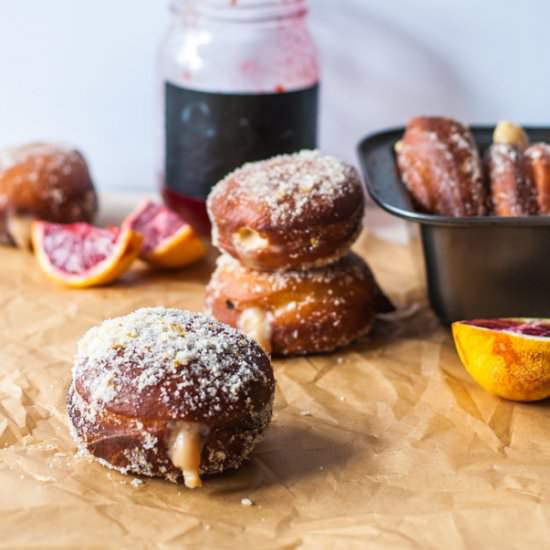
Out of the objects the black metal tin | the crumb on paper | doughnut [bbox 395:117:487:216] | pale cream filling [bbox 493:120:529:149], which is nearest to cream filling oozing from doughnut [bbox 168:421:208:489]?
the crumb on paper

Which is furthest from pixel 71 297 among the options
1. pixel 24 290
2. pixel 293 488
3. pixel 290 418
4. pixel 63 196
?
pixel 293 488

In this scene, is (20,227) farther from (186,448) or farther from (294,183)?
(186,448)

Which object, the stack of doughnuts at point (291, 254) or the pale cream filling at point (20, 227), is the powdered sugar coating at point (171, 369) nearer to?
the stack of doughnuts at point (291, 254)

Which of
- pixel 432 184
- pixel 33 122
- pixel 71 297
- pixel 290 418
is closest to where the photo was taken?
pixel 290 418

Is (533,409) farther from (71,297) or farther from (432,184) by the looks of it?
(71,297)

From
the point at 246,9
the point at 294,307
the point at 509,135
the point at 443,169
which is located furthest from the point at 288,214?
the point at 246,9

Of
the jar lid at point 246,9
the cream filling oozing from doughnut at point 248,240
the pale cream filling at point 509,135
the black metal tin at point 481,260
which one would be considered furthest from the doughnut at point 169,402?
the jar lid at point 246,9
